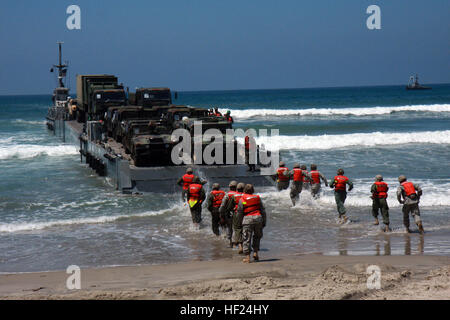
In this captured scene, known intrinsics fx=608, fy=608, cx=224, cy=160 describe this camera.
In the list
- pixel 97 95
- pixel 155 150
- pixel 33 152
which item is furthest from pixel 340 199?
pixel 33 152

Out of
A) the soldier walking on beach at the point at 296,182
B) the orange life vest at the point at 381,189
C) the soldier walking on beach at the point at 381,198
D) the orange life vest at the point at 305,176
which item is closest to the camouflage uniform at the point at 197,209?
the soldier walking on beach at the point at 296,182

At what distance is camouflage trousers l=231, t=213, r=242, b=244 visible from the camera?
1174 cm

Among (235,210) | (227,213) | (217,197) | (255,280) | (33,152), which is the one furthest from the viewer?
(33,152)

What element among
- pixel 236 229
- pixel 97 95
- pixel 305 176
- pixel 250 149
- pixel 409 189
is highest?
pixel 97 95

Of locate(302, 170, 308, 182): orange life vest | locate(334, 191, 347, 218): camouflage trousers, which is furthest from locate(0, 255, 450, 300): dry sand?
locate(302, 170, 308, 182): orange life vest

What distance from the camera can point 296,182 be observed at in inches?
666

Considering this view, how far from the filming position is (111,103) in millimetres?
32625

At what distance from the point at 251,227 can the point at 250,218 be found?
18 centimetres

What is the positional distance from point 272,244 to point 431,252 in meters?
3.28

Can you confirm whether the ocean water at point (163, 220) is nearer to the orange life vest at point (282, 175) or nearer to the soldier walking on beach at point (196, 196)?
the soldier walking on beach at point (196, 196)

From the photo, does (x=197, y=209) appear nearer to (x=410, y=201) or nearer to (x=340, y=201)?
(x=340, y=201)

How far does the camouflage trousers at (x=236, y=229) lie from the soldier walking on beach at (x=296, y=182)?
5.18 m

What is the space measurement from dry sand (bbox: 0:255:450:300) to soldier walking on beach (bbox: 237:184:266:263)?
0.40 metres
